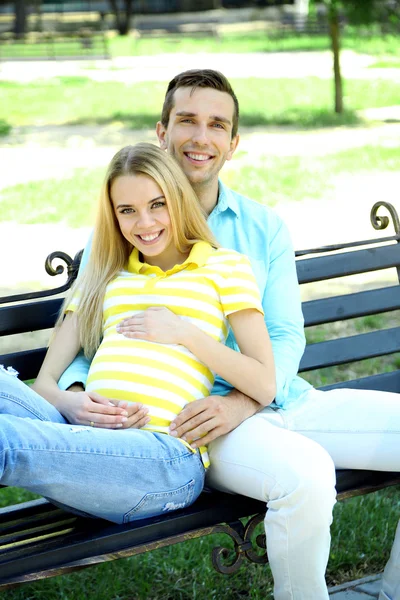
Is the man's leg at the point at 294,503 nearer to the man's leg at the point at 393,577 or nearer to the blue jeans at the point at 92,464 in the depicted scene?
the blue jeans at the point at 92,464

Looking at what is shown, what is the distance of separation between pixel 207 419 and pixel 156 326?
31 centimetres

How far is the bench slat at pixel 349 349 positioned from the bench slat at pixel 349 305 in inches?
3.5

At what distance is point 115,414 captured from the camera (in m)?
2.77

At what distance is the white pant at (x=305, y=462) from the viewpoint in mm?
2611

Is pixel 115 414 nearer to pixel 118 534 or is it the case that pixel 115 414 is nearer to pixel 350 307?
pixel 118 534

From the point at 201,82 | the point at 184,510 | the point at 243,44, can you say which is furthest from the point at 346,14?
the point at 243,44

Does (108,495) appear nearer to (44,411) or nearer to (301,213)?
(44,411)

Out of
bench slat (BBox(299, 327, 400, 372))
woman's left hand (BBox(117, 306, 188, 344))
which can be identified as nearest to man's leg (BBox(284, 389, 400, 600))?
woman's left hand (BBox(117, 306, 188, 344))

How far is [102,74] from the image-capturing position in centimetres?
2448

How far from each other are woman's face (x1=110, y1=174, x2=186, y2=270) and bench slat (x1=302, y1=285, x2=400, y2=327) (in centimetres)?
86

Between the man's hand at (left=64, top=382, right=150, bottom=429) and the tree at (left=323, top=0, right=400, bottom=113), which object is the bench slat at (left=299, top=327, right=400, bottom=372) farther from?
the tree at (left=323, top=0, right=400, bottom=113)

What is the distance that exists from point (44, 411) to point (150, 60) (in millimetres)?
27279

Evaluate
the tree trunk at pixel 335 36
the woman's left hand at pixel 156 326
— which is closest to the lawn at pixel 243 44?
the tree trunk at pixel 335 36

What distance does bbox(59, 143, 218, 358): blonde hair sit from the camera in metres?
2.98
